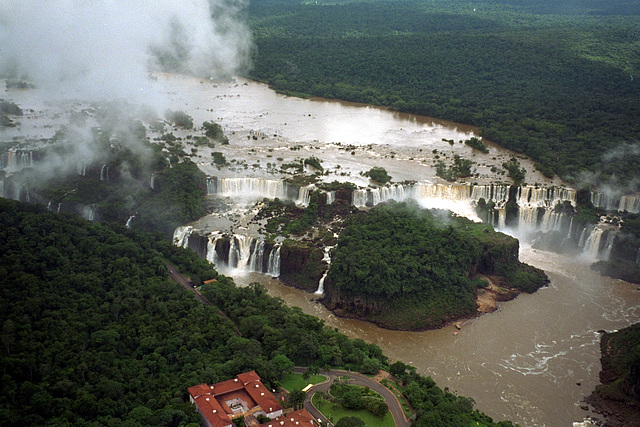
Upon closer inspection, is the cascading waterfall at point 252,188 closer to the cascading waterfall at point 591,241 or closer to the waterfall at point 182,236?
the waterfall at point 182,236

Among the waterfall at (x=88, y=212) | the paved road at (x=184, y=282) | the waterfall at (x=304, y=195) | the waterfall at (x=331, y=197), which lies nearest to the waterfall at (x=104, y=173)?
the waterfall at (x=88, y=212)

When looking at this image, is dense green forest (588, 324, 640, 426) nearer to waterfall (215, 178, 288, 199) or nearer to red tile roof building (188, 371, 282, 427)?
red tile roof building (188, 371, 282, 427)

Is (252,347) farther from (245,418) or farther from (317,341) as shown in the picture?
(245,418)

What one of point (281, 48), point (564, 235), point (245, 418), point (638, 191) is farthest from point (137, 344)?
point (281, 48)

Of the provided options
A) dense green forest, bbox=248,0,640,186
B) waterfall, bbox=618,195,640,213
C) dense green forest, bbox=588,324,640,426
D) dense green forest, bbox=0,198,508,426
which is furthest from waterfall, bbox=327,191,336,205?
dense green forest, bbox=588,324,640,426

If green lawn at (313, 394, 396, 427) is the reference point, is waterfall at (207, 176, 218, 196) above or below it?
above

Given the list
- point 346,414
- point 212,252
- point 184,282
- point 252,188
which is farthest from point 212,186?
point 346,414
